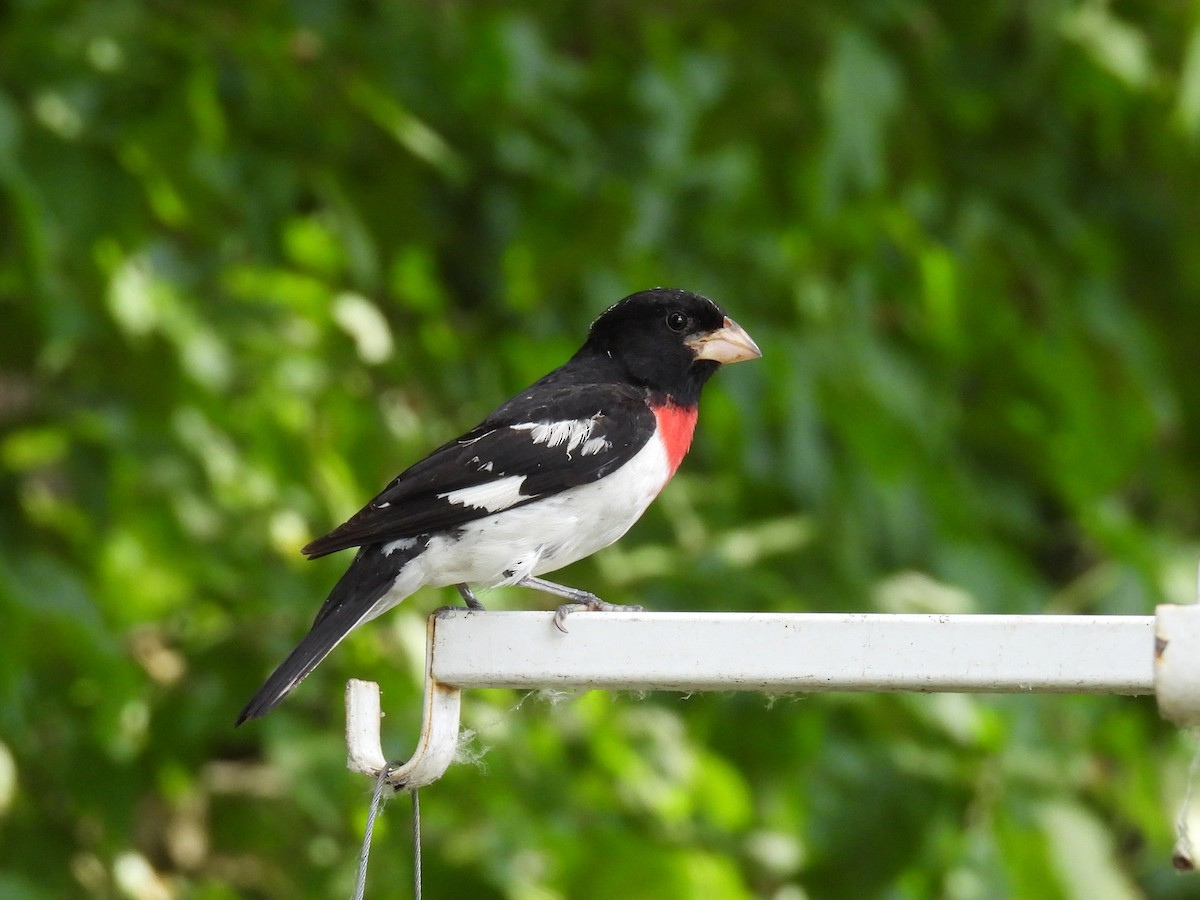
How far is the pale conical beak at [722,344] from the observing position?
8.95 feet

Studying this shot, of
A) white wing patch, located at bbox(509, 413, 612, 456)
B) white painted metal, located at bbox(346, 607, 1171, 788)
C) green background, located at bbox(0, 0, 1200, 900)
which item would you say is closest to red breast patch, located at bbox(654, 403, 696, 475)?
white wing patch, located at bbox(509, 413, 612, 456)

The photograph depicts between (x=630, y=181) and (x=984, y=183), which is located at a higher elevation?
(x=984, y=183)

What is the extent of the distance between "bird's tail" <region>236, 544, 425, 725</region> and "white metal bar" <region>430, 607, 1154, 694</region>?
1.55 feet

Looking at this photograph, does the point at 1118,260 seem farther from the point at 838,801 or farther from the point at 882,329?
the point at 838,801

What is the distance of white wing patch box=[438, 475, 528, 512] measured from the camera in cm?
236

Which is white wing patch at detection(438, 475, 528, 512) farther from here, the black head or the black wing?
the black head

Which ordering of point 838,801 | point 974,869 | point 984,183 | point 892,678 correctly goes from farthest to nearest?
1. point 984,183
2. point 838,801
3. point 974,869
4. point 892,678

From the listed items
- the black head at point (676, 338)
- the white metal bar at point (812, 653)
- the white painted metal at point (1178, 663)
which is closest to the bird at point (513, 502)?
the black head at point (676, 338)

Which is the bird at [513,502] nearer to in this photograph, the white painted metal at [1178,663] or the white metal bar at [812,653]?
the white metal bar at [812,653]

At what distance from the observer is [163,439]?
321cm

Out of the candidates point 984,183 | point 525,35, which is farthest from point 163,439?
point 984,183

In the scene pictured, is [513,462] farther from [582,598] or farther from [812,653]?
[812,653]

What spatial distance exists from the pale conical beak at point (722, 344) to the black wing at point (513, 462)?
24cm

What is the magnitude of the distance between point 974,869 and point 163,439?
6.00ft
